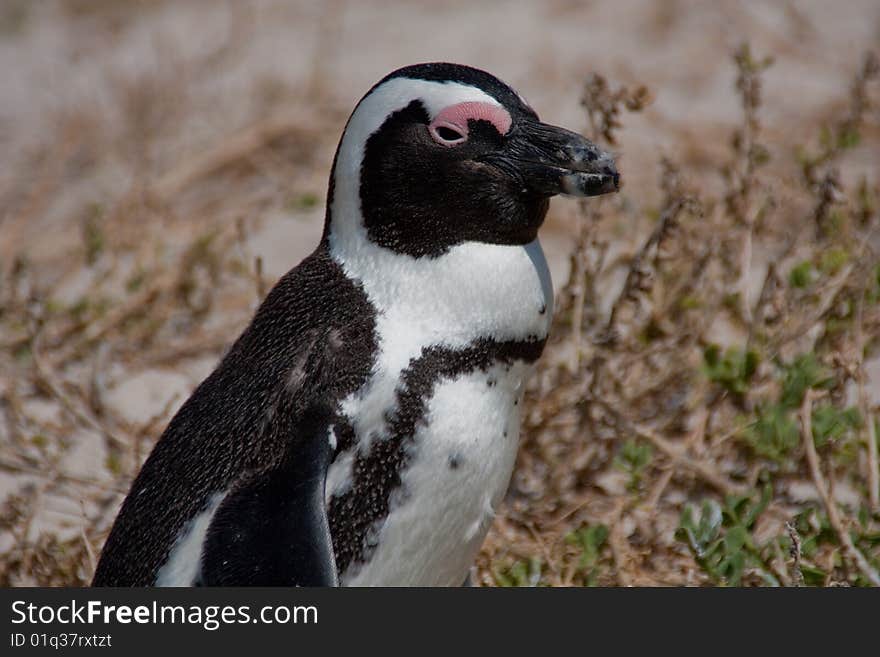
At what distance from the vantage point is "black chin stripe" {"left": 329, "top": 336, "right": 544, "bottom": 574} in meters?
1.73

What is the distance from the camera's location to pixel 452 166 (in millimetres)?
1780

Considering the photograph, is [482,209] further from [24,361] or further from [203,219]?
[203,219]

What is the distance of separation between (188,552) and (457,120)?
625mm

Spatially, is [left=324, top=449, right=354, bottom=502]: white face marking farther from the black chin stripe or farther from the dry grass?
the dry grass

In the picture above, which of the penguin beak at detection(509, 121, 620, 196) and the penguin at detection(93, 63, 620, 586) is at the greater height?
the penguin beak at detection(509, 121, 620, 196)

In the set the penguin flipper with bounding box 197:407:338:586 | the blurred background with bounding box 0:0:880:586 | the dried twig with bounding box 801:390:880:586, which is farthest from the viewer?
the blurred background with bounding box 0:0:880:586

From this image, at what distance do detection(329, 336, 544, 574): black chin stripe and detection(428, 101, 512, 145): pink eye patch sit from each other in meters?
0.26

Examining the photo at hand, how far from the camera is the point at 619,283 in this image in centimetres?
364

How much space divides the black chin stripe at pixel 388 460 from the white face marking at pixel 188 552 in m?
0.15

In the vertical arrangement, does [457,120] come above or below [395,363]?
above

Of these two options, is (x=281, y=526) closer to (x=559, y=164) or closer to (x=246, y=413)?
(x=246, y=413)


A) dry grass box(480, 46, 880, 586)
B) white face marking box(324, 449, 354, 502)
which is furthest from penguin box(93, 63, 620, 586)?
dry grass box(480, 46, 880, 586)

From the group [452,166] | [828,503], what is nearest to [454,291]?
[452,166]

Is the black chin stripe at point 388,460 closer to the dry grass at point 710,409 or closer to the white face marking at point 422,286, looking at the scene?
the white face marking at point 422,286
